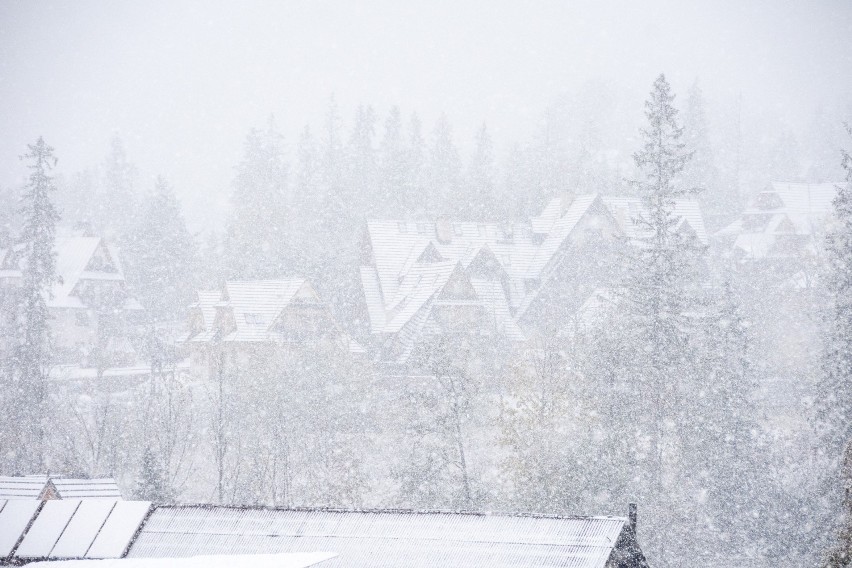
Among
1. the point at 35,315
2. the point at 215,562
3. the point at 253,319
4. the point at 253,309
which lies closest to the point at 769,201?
the point at 253,309

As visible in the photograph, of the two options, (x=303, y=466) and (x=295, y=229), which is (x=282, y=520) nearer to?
(x=303, y=466)

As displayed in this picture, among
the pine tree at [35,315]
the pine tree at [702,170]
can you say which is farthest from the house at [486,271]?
the pine tree at [35,315]

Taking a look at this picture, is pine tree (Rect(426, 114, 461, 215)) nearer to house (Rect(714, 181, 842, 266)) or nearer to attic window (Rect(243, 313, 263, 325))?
house (Rect(714, 181, 842, 266))

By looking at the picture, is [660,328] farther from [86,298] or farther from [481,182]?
[86,298]

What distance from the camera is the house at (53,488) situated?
20.5 meters

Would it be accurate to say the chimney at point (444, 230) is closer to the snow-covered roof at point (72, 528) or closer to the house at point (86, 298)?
the house at point (86, 298)

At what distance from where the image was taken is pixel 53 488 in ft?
69.3

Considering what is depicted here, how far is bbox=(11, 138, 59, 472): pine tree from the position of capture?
34656mm

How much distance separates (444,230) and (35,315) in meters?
26.5

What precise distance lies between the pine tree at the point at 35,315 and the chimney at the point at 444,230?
24.2 metres

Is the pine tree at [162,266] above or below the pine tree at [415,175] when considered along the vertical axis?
below

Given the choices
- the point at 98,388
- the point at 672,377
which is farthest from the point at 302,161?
the point at 672,377

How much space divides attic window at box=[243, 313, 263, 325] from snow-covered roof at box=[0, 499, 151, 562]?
85.0ft

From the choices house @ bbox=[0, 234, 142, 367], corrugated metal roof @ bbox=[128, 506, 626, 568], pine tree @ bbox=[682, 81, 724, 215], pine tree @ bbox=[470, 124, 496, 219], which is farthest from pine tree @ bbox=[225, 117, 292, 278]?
corrugated metal roof @ bbox=[128, 506, 626, 568]
